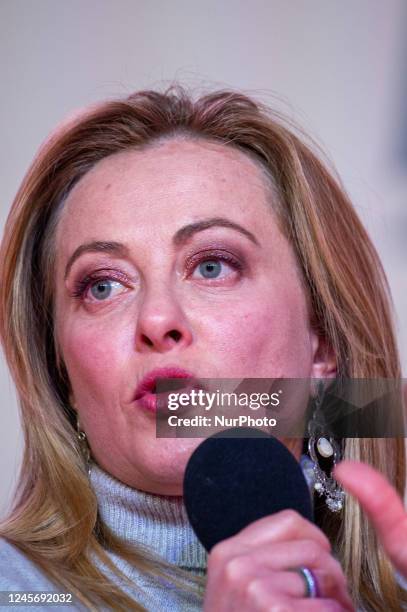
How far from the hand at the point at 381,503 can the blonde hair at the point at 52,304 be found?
47cm

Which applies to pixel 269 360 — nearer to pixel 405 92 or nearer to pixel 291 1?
pixel 405 92

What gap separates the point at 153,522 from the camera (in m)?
1.03

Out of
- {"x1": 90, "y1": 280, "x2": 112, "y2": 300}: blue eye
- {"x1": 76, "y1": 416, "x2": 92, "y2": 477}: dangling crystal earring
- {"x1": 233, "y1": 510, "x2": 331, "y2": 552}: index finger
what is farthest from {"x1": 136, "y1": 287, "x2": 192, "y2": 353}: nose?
{"x1": 233, "y1": 510, "x2": 331, "y2": 552}: index finger

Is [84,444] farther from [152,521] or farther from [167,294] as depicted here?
[167,294]

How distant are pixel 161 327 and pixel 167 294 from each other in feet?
0.22

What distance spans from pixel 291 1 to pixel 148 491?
3.08ft

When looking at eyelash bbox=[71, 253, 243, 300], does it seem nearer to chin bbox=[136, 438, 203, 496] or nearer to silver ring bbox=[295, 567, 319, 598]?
chin bbox=[136, 438, 203, 496]

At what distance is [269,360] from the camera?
1.01m

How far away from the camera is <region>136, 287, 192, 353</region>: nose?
36.5 inches

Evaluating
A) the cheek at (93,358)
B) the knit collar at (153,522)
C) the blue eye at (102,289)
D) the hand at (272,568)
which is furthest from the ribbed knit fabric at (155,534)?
the hand at (272,568)

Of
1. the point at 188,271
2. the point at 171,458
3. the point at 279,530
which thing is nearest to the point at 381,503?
the point at 279,530

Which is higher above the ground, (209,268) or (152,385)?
(209,268)

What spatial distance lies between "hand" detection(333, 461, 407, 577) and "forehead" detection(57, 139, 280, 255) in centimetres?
49

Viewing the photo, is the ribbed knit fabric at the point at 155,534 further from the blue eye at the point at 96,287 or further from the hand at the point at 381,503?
the hand at the point at 381,503
